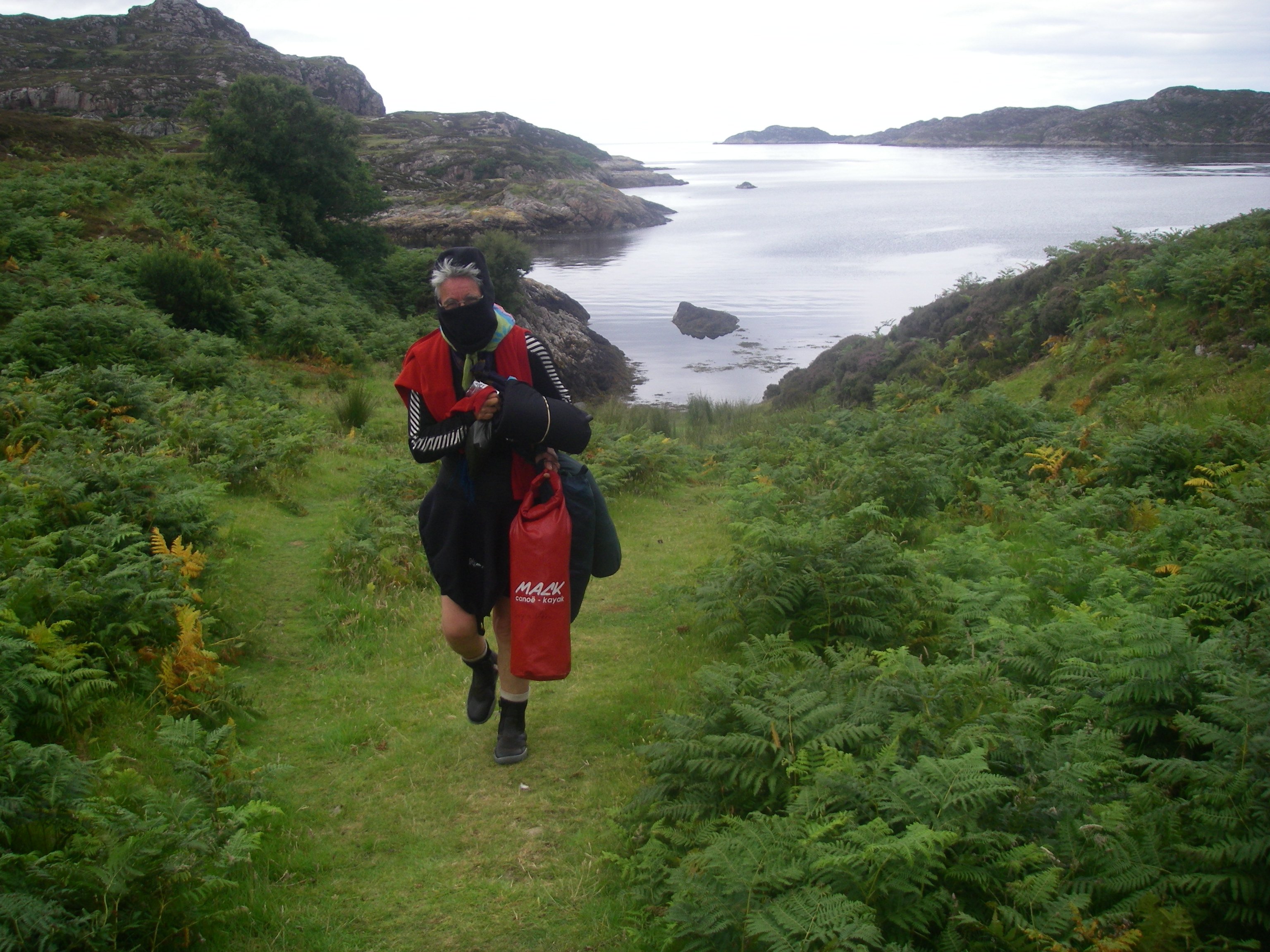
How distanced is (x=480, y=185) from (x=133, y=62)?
35605 mm

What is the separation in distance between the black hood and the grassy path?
226 centimetres

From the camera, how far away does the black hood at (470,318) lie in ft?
12.8

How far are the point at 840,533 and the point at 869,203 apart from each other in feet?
365

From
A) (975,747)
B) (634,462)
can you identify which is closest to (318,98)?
(634,462)

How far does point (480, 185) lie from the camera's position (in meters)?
80.6

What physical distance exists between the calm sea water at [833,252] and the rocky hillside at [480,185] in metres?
3.66

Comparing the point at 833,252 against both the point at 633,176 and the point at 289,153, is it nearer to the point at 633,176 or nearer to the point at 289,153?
the point at 289,153

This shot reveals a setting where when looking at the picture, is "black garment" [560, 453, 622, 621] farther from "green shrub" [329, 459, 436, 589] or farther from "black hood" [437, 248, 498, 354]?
"green shrub" [329, 459, 436, 589]

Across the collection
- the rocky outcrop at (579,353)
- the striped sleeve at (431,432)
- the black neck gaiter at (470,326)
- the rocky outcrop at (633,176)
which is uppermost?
the rocky outcrop at (633,176)

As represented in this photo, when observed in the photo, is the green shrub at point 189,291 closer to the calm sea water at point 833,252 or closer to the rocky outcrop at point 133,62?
the calm sea water at point 833,252

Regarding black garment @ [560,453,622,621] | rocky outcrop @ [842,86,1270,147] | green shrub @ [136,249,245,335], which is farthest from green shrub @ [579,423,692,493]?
rocky outcrop @ [842,86,1270,147]

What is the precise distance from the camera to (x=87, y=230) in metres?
19.3

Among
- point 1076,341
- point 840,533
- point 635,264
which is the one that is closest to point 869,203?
point 635,264

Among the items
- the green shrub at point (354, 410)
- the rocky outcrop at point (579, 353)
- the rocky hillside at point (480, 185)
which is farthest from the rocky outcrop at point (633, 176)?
the green shrub at point (354, 410)
